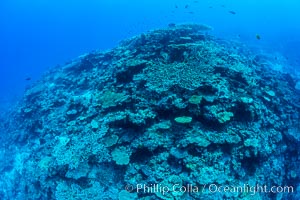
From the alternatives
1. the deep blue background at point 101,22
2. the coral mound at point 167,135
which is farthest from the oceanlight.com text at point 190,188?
the deep blue background at point 101,22

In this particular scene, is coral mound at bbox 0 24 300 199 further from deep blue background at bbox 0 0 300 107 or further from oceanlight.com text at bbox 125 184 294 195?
deep blue background at bbox 0 0 300 107

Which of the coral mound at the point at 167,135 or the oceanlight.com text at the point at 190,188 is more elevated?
the coral mound at the point at 167,135

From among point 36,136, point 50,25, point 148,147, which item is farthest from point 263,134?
point 50,25

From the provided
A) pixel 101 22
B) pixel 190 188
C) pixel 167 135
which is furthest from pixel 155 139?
pixel 101 22

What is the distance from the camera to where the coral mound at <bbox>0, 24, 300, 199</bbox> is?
509 centimetres

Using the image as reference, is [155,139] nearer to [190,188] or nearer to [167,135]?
[167,135]

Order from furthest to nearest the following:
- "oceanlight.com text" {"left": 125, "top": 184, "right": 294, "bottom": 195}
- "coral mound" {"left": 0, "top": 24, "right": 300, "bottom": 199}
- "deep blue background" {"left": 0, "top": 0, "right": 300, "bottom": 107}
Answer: "deep blue background" {"left": 0, "top": 0, "right": 300, "bottom": 107}, "coral mound" {"left": 0, "top": 24, "right": 300, "bottom": 199}, "oceanlight.com text" {"left": 125, "top": 184, "right": 294, "bottom": 195}

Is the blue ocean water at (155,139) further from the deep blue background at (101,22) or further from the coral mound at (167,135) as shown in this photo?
the deep blue background at (101,22)

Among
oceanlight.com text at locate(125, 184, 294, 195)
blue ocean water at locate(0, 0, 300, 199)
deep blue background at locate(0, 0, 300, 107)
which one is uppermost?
deep blue background at locate(0, 0, 300, 107)

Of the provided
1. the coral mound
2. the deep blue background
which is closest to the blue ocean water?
the coral mound

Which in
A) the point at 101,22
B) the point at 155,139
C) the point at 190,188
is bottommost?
the point at 190,188

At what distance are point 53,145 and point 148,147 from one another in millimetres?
3123

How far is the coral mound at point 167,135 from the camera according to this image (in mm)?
5094

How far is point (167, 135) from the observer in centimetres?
540
